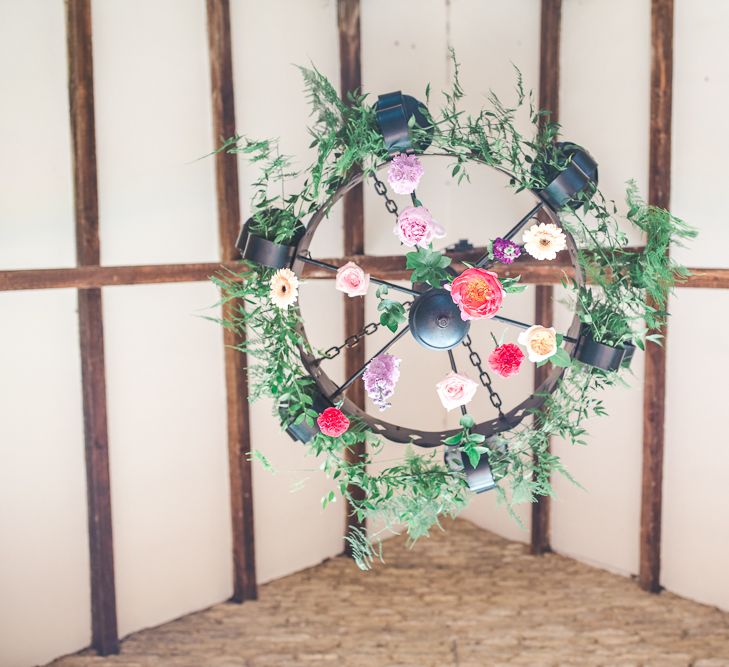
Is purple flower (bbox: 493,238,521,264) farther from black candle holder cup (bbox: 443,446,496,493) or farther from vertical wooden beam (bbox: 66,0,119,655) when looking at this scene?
vertical wooden beam (bbox: 66,0,119,655)

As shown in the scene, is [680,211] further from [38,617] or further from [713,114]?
[38,617]

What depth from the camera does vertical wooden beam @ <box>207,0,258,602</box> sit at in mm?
3904

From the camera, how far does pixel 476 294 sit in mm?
2404

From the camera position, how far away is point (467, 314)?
7.98 ft

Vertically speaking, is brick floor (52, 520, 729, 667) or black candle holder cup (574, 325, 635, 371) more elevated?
black candle holder cup (574, 325, 635, 371)

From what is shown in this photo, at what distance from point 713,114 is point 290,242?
7.73 ft

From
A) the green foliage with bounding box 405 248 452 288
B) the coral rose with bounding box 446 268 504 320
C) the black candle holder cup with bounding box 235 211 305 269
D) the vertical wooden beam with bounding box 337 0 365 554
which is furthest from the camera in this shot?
the vertical wooden beam with bounding box 337 0 365 554

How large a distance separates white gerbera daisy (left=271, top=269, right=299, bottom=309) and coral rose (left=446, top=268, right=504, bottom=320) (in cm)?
51

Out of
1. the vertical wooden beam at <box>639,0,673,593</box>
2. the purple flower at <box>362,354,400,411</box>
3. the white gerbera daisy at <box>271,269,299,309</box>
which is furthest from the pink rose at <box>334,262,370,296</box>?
the vertical wooden beam at <box>639,0,673,593</box>

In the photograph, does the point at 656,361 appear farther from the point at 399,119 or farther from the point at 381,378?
the point at 399,119

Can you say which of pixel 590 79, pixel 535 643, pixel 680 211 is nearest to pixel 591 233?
pixel 680 211

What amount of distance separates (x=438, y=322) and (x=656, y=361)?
2.10 m

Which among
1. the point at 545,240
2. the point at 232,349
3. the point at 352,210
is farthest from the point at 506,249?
the point at 352,210

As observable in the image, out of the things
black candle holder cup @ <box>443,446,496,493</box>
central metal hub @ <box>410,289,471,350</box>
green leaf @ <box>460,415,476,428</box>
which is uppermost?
central metal hub @ <box>410,289,471,350</box>
